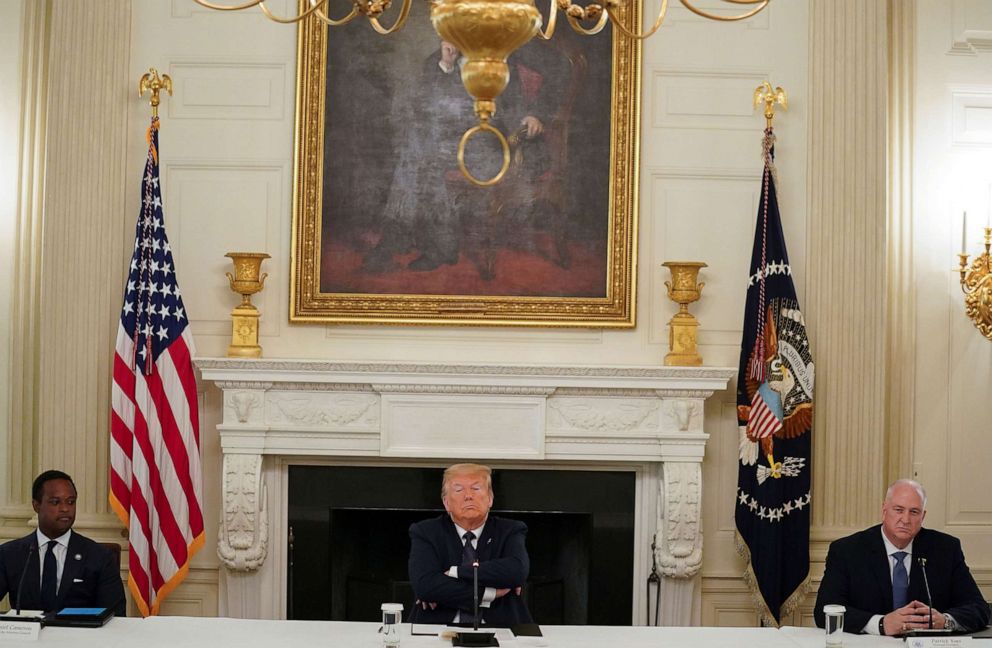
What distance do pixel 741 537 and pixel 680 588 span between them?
41cm

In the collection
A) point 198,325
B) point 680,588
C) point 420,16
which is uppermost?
point 420,16

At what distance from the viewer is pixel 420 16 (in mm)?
6188

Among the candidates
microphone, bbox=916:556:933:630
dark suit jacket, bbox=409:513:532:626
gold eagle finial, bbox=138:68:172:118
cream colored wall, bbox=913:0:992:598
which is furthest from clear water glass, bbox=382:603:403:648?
cream colored wall, bbox=913:0:992:598

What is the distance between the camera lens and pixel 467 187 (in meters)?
6.17

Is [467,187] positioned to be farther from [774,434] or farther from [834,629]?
[834,629]

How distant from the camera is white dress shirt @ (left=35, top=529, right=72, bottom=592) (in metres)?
4.77

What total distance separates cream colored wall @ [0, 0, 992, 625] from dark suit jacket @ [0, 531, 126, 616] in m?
1.36

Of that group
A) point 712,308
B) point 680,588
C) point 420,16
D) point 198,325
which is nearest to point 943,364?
point 712,308

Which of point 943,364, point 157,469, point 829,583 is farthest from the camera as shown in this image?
point 943,364

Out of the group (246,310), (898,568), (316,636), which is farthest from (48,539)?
(898,568)

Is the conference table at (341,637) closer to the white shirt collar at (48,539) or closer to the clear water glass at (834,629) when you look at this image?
the clear water glass at (834,629)

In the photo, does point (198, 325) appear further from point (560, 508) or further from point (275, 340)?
point (560, 508)

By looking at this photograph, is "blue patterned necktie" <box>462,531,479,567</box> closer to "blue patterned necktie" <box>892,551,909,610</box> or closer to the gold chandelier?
"blue patterned necktie" <box>892,551,909,610</box>

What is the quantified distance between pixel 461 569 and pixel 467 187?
2337mm
